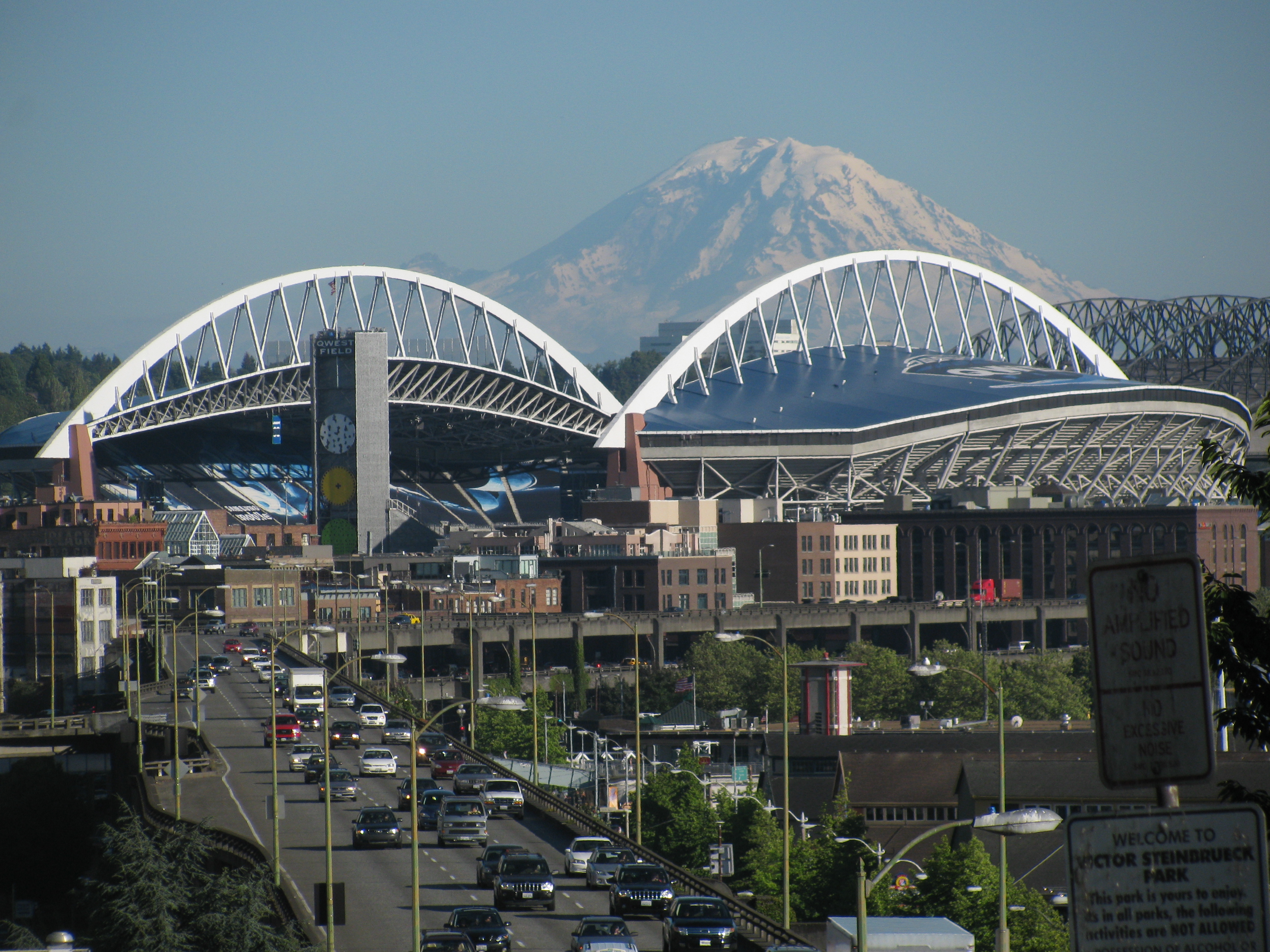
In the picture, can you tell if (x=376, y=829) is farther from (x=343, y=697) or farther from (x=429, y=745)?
(x=343, y=697)

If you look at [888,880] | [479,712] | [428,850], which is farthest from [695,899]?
[479,712]

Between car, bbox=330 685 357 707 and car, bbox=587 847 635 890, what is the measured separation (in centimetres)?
4770

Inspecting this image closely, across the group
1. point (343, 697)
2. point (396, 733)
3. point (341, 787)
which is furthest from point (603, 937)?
point (343, 697)

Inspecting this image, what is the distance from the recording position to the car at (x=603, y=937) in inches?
1390

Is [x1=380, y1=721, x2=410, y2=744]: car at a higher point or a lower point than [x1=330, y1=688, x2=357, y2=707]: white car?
lower

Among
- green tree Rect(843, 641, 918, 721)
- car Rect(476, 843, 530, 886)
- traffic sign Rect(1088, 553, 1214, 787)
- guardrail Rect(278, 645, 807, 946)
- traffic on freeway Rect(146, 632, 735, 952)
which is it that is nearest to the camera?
traffic sign Rect(1088, 553, 1214, 787)

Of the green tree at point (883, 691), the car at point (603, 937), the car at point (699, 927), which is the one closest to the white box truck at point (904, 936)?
the car at point (699, 927)

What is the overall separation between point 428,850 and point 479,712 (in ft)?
190

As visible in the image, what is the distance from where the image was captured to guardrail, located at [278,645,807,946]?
128 ft

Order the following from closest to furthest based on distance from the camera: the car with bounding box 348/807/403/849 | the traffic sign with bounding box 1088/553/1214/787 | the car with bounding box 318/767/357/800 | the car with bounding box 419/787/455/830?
the traffic sign with bounding box 1088/553/1214/787 < the car with bounding box 348/807/403/849 < the car with bounding box 419/787/455/830 < the car with bounding box 318/767/357/800

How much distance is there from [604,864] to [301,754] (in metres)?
26.7

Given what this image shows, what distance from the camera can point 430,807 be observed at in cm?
5700

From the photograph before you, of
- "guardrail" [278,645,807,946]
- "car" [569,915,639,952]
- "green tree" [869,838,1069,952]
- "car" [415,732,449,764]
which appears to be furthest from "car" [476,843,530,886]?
"car" [415,732,449,764]

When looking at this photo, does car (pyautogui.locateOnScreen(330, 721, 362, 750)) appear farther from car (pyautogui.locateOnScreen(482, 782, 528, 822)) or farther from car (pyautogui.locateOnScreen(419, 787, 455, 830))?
car (pyautogui.locateOnScreen(419, 787, 455, 830))
